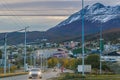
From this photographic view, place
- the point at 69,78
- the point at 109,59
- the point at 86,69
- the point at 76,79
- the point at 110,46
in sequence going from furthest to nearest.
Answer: the point at 110,46
the point at 109,59
the point at 86,69
the point at 69,78
the point at 76,79

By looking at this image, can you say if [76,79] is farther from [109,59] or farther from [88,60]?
[109,59]

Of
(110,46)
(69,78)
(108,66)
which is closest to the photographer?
(69,78)

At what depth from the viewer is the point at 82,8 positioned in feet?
235

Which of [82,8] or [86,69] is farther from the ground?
[82,8]

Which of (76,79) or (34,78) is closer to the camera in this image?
(76,79)

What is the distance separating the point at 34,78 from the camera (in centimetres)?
7312

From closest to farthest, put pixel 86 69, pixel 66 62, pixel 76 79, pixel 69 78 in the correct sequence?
pixel 76 79 < pixel 69 78 < pixel 86 69 < pixel 66 62

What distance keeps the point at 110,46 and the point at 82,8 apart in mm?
111839

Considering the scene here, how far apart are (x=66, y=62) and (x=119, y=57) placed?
159ft

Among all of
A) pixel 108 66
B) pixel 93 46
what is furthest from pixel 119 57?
pixel 93 46

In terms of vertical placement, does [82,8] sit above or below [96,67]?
above

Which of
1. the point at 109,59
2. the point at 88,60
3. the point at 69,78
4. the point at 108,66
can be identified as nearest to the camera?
the point at 69,78

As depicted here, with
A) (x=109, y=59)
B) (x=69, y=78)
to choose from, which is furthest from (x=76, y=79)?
(x=109, y=59)

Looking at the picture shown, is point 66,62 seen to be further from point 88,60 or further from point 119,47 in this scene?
point 88,60
